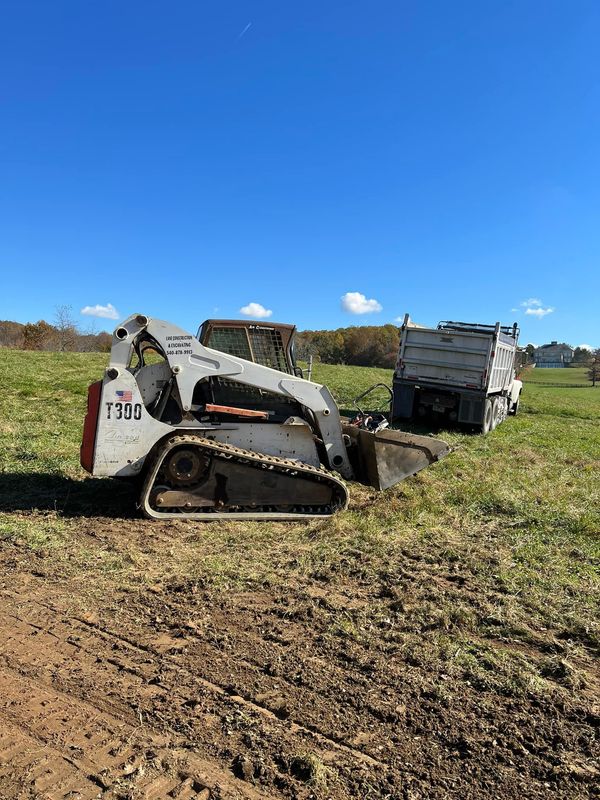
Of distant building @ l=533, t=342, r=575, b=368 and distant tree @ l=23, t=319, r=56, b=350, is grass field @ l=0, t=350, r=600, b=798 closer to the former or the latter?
distant tree @ l=23, t=319, r=56, b=350

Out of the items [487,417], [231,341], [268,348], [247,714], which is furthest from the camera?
[487,417]

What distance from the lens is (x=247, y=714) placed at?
2869 mm

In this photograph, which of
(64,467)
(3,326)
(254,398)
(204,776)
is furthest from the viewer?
(3,326)

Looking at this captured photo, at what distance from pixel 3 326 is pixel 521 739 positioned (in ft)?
178

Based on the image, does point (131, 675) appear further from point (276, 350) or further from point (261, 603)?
point (276, 350)

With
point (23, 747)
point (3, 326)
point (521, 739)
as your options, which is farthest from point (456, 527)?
point (3, 326)

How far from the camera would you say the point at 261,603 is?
415 centimetres

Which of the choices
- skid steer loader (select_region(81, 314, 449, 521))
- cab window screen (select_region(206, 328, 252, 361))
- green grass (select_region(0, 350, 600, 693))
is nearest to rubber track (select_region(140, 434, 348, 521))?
skid steer loader (select_region(81, 314, 449, 521))

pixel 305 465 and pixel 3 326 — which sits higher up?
pixel 3 326

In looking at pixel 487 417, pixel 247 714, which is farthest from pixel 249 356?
pixel 487 417

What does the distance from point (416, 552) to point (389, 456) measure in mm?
1674

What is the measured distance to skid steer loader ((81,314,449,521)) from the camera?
5926 millimetres

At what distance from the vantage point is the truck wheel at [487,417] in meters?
13.3

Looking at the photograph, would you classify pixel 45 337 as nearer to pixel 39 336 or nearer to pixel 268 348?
pixel 39 336
